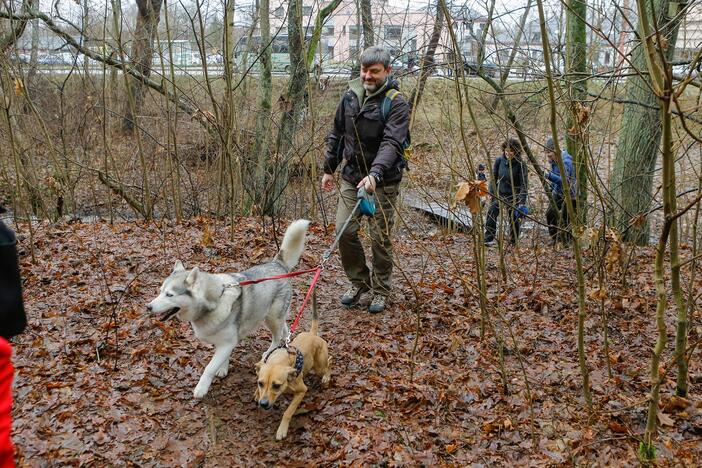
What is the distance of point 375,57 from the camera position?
522cm

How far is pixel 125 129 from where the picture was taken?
1373 cm

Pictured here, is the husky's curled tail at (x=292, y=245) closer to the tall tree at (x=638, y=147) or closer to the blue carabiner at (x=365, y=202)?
the blue carabiner at (x=365, y=202)

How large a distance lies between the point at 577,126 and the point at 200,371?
11.8 ft

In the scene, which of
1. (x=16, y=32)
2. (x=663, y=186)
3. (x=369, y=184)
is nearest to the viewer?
(x=663, y=186)

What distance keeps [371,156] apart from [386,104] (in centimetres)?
57

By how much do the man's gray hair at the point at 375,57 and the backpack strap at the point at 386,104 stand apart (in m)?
0.27

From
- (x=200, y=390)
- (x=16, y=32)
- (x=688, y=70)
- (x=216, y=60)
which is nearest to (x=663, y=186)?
(x=688, y=70)

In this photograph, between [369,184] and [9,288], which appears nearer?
[9,288]

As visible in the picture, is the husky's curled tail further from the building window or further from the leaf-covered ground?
the building window

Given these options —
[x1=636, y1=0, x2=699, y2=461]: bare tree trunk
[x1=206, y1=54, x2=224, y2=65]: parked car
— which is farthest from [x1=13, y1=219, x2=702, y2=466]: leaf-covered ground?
[x1=206, y1=54, x2=224, y2=65]: parked car

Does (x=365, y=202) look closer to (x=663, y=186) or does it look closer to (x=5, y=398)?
(x=663, y=186)

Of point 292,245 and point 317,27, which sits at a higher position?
point 317,27

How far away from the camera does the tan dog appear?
12.4 feet

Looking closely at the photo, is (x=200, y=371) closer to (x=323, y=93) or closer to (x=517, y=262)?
(x=517, y=262)
